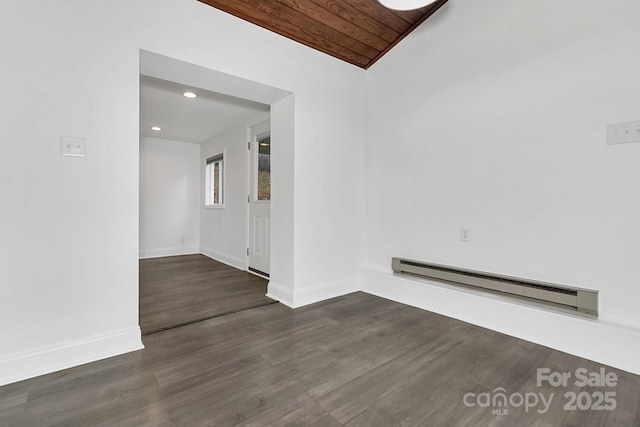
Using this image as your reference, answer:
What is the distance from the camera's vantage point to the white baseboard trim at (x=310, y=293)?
2.82 meters

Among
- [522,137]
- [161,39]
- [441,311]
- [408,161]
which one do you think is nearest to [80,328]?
[161,39]

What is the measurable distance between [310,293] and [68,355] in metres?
1.86

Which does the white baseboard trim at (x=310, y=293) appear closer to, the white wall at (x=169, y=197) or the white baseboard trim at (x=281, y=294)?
the white baseboard trim at (x=281, y=294)

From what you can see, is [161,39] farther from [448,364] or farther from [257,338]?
[448,364]

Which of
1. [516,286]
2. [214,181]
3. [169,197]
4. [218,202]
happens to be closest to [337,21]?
[516,286]

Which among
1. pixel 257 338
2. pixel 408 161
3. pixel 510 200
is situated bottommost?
pixel 257 338

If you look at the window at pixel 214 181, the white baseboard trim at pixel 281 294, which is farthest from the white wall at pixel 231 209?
the white baseboard trim at pixel 281 294

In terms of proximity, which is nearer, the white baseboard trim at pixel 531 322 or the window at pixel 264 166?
the white baseboard trim at pixel 531 322

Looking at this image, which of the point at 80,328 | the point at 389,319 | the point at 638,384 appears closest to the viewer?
the point at 638,384

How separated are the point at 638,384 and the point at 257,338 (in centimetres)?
233

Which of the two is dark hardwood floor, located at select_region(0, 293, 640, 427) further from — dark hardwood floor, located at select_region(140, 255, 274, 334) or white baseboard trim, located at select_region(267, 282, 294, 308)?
white baseboard trim, located at select_region(267, 282, 294, 308)

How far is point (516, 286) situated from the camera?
222cm

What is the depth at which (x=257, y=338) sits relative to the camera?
84.7 inches

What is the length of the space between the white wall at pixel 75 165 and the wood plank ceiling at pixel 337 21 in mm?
284
